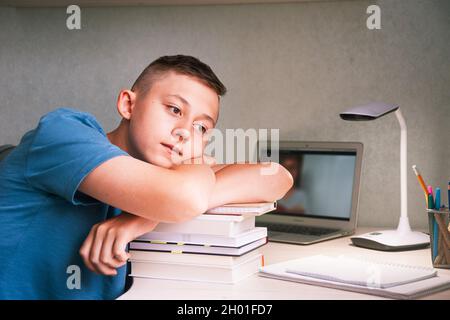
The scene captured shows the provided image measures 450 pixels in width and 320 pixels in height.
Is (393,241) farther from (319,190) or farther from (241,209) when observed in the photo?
(241,209)

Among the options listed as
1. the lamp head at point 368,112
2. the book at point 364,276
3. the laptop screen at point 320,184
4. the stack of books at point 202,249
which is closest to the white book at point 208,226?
the stack of books at point 202,249

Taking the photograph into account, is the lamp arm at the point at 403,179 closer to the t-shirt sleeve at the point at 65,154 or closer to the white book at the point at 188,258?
the white book at the point at 188,258

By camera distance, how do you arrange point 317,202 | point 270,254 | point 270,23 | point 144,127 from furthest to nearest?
point 270,23 → point 317,202 → point 270,254 → point 144,127

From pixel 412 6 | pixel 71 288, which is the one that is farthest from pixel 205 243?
pixel 412 6

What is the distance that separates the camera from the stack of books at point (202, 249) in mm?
935

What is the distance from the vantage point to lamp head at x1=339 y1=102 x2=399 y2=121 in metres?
1.32

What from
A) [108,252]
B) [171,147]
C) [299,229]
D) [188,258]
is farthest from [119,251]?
[299,229]

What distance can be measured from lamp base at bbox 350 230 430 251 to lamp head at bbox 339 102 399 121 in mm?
275

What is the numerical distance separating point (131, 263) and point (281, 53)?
35.6 inches

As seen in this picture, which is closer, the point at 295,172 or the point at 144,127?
the point at 144,127

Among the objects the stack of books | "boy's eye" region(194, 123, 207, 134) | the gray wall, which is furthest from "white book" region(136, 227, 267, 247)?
the gray wall

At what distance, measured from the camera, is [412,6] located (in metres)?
1.60

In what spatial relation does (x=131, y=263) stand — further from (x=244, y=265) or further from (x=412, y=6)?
(x=412, y=6)

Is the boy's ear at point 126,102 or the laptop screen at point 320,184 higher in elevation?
the boy's ear at point 126,102
